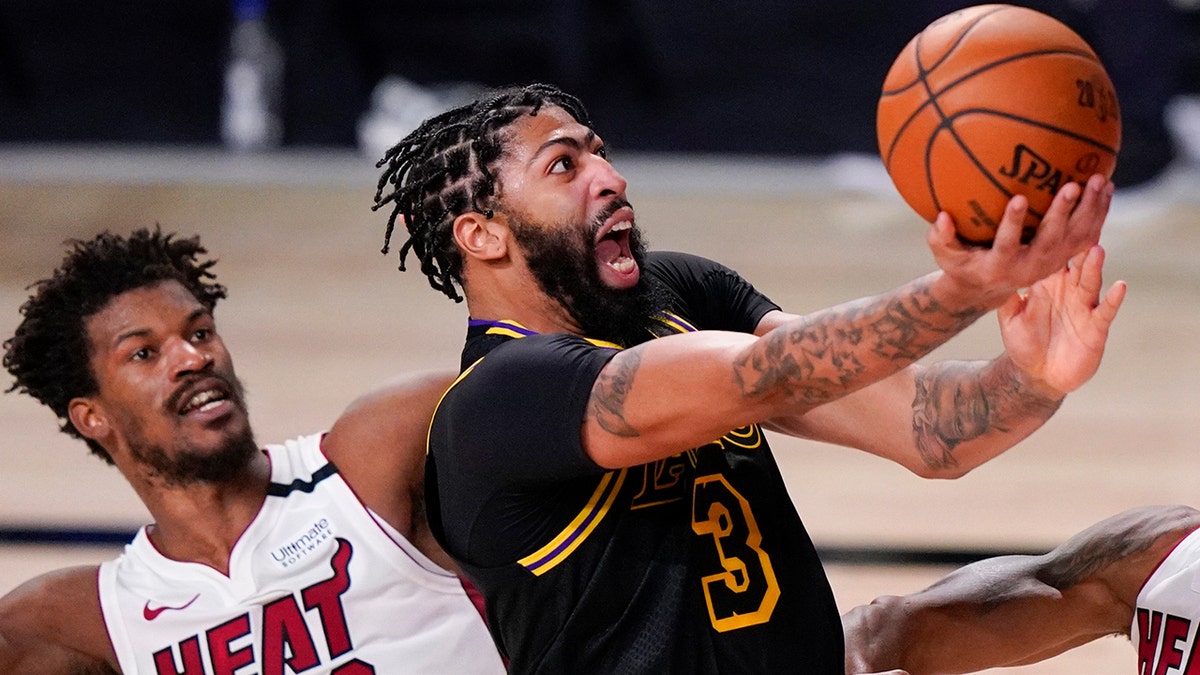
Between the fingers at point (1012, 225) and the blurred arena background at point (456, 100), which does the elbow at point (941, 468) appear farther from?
the blurred arena background at point (456, 100)

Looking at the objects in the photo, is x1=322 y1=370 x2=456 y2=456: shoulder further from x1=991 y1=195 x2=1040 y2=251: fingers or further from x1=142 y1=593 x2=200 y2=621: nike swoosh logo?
x1=991 y1=195 x2=1040 y2=251: fingers

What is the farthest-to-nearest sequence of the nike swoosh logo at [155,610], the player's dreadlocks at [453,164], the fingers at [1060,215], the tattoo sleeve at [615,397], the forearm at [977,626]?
1. the nike swoosh logo at [155,610]
2. the forearm at [977,626]
3. the player's dreadlocks at [453,164]
4. the tattoo sleeve at [615,397]
5. the fingers at [1060,215]

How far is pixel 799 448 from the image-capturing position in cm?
591

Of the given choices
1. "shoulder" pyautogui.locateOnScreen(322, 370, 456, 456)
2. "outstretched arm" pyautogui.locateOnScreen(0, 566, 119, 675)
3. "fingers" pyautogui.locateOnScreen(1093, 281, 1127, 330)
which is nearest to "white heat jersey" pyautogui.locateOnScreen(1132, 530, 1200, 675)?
"fingers" pyautogui.locateOnScreen(1093, 281, 1127, 330)

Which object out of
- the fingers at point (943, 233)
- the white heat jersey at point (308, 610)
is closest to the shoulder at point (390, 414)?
the white heat jersey at point (308, 610)

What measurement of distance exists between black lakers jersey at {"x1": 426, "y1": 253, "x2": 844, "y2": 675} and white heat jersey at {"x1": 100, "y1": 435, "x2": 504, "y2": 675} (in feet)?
2.10

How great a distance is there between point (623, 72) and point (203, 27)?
2698 mm

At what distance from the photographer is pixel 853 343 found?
233 cm

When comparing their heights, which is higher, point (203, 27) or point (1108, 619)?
point (203, 27)

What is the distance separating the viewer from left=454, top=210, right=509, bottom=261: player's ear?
9.27ft

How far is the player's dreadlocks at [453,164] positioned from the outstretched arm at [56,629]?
1.16m

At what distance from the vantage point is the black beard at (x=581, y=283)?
2.79 metres

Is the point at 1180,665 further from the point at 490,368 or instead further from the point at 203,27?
the point at 203,27

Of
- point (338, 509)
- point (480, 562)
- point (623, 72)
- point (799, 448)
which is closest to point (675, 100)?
point (623, 72)
